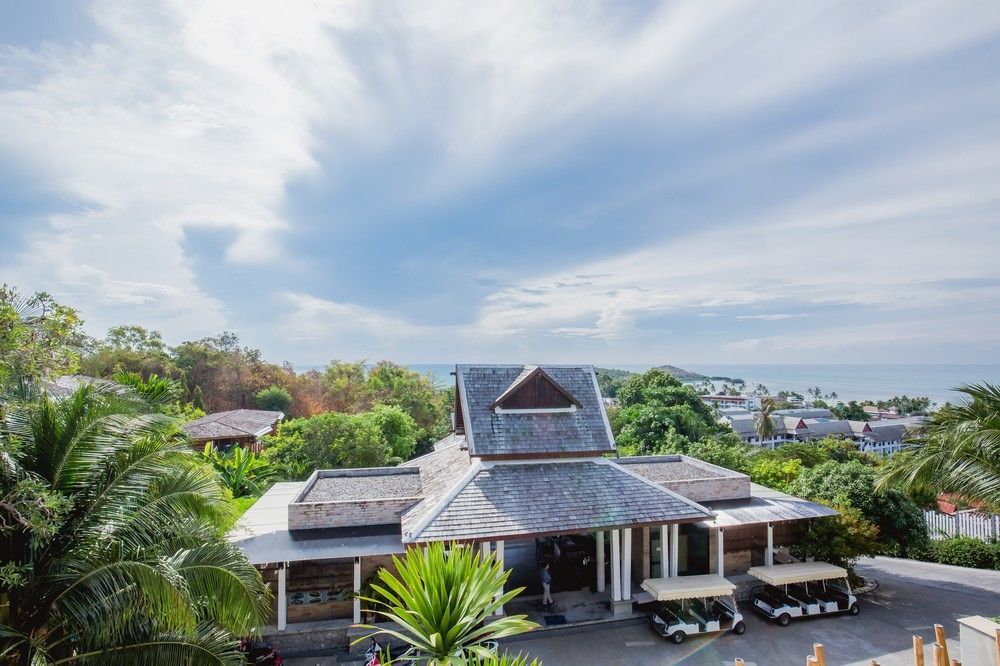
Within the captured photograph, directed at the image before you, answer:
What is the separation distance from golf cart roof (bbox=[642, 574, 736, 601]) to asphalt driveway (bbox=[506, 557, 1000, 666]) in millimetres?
1055

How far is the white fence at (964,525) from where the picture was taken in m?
18.3

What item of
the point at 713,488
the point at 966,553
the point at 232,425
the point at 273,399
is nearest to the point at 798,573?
the point at 713,488

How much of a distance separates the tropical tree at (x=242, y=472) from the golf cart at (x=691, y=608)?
16494mm

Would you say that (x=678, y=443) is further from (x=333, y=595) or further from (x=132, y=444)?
(x=132, y=444)

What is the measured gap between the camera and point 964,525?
19.1m

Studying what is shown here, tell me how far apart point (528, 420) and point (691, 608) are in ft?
21.4

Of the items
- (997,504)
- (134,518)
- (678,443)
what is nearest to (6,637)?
(134,518)

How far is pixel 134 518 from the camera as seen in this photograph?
6.60 metres

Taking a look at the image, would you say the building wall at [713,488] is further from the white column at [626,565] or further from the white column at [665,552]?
the white column at [626,565]

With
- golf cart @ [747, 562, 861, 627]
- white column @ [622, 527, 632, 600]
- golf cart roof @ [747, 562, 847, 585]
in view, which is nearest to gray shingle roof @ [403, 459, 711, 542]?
white column @ [622, 527, 632, 600]

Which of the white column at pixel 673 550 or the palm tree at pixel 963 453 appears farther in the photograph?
the white column at pixel 673 550

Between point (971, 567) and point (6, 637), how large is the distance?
25.9 meters

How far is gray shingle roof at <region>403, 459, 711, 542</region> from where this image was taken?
11711 millimetres

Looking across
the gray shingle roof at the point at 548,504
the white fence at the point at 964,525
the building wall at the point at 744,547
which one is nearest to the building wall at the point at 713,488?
the building wall at the point at 744,547
